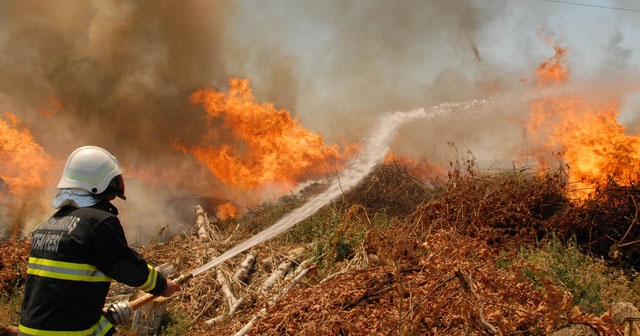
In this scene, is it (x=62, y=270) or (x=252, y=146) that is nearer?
(x=62, y=270)

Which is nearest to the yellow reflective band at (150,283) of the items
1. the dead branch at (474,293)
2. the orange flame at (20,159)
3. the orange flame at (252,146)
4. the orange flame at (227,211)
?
the dead branch at (474,293)

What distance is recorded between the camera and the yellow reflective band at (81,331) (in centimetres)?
259

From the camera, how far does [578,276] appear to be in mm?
4473

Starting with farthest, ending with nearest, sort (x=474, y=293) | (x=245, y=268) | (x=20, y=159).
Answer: (x=20, y=159) → (x=245, y=268) → (x=474, y=293)

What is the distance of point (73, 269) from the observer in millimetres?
2594

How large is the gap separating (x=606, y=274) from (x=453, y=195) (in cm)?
249

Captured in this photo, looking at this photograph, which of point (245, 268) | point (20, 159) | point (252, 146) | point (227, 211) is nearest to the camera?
point (245, 268)

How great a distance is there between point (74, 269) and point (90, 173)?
0.70 metres

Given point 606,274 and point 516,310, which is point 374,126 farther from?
point 516,310

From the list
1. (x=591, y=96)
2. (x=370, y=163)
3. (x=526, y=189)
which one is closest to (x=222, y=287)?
(x=526, y=189)

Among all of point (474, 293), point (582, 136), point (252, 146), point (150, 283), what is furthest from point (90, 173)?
point (582, 136)

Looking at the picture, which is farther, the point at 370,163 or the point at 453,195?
the point at 370,163

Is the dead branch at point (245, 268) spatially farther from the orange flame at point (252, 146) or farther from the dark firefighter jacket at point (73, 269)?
the orange flame at point (252, 146)

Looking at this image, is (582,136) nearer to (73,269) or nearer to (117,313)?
(117,313)
